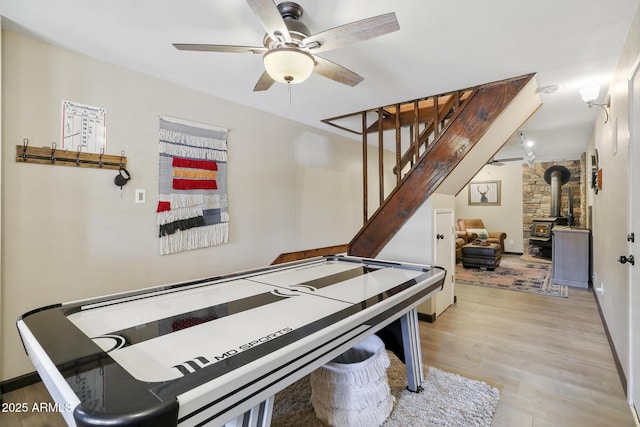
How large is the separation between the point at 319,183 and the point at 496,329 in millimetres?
2738

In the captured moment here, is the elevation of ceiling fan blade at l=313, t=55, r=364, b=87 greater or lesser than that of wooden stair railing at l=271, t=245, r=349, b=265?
greater

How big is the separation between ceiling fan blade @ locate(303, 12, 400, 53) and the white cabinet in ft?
15.7

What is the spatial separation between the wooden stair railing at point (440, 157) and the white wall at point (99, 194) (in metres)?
1.22

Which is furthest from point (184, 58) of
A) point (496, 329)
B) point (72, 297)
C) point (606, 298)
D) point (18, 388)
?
point (606, 298)

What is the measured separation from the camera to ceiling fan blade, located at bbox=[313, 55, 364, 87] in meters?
1.90

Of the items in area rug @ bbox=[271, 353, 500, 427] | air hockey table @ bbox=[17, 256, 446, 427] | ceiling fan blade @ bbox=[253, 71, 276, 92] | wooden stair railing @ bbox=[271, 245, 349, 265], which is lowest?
area rug @ bbox=[271, 353, 500, 427]

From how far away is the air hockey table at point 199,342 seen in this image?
2.46ft

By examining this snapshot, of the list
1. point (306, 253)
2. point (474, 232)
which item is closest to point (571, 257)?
point (474, 232)

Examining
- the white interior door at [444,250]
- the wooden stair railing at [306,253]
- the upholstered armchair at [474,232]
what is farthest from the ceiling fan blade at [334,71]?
the upholstered armchair at [474,232]

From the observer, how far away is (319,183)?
4.47 meters

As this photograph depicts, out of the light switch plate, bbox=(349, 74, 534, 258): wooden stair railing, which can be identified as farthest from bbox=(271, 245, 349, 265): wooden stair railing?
the light switch plate

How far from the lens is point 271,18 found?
1.47 m

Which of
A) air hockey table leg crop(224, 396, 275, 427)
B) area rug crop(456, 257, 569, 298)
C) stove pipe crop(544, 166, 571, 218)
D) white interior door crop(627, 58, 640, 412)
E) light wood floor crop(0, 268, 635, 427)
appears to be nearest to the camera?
air hockey table leg crop(224, 396, 275, 427)

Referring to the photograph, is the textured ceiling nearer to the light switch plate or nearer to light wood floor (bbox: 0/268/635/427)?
the light switch plate
